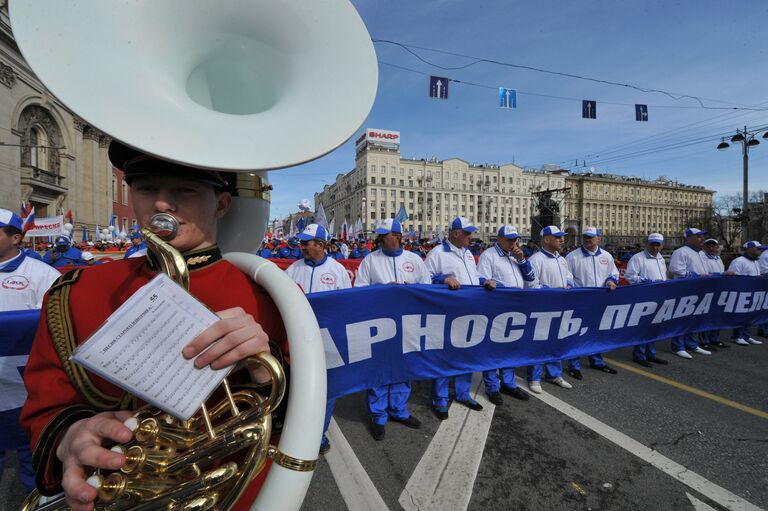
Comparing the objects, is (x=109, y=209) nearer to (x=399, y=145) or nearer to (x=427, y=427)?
(x=427, y=427)

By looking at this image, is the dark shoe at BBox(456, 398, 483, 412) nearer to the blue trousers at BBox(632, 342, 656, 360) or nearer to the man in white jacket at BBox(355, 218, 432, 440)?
the man in white jacket at BBox(355, 218, 432, 440)

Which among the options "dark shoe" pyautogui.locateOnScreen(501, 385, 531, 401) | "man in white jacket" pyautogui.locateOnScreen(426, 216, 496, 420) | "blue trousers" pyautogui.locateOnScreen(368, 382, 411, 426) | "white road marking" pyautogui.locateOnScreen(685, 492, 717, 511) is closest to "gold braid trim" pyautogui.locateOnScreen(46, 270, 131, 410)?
"blue trousers" pyautogui.locateOnScreen(368, 382, 411, 426)

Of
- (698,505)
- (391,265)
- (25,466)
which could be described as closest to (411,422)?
(391,265)

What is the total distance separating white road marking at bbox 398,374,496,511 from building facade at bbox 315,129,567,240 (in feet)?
267

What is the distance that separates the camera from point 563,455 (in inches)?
Result: 121

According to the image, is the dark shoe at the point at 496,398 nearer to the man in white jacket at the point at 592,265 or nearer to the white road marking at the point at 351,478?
the white road marking at the point at 351,478

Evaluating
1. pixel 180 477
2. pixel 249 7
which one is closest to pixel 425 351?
pixel 180 477

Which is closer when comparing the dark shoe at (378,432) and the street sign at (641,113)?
the dark shoe at (378,432)

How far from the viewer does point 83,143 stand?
32.3 meters

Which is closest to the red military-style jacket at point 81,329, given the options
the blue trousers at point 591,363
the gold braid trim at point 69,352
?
the gold braid trim at point 69,352

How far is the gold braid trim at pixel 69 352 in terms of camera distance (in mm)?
994

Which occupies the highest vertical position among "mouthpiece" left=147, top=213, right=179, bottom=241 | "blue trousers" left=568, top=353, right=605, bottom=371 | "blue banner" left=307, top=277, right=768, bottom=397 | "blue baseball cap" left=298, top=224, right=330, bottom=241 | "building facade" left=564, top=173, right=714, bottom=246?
"building facade" left=564, top=173, right=714, bottom=246

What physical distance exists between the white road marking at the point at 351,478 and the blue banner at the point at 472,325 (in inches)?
22.1

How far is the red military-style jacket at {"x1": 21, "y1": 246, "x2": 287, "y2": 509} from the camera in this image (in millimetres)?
925
